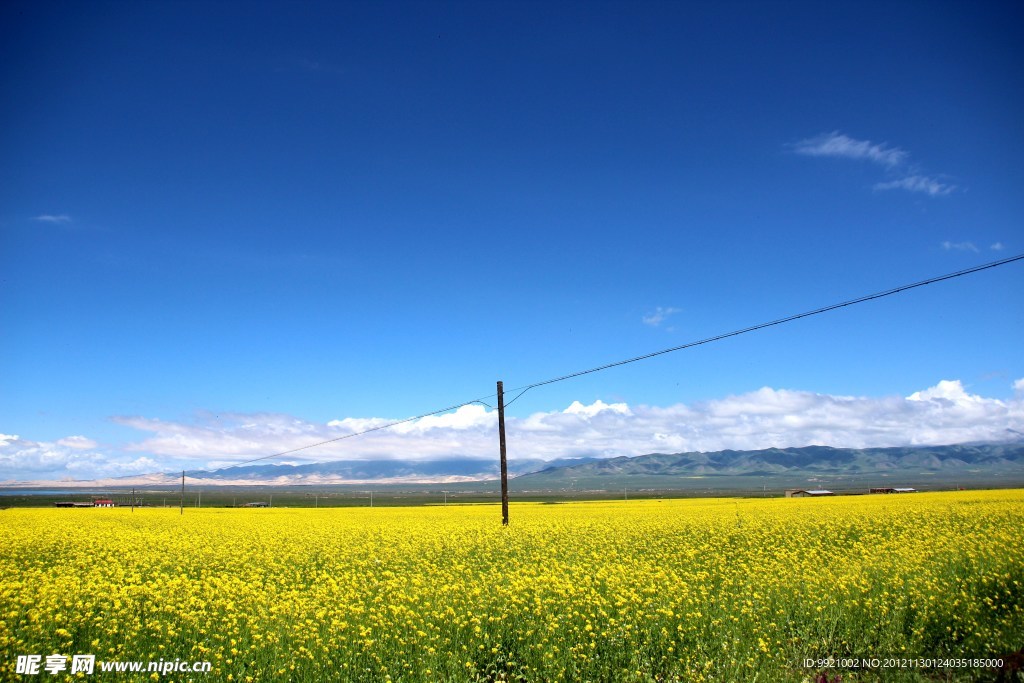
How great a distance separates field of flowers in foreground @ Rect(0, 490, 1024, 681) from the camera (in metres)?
8.02

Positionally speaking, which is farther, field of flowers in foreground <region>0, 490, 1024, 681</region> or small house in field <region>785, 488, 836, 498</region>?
small house in field <region>785, 488, 836, 498</region>

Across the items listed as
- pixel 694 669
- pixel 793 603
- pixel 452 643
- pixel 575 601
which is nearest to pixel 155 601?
pixel 452 643

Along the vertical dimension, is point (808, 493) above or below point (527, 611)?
below

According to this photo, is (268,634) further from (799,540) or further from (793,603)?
(799,540)

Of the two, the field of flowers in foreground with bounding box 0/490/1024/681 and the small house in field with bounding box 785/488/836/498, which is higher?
the field of flowers in foreground with bounding box 0/490/1024/681

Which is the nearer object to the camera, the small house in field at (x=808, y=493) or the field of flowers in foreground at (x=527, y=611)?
the field of flowers in foreground at (x=527, y=611)

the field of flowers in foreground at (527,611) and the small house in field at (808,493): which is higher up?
the field of flowers in foreground at (527,611)

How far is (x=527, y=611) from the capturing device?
9570 mm

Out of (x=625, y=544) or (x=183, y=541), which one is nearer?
(x=625, y=544)

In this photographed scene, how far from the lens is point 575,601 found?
9.76 metres

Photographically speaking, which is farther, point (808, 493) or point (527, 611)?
point (808, 493)

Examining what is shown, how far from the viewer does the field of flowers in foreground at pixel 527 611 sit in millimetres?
8023

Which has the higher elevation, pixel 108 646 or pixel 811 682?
pixel 108 646

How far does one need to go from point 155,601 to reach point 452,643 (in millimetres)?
5120
